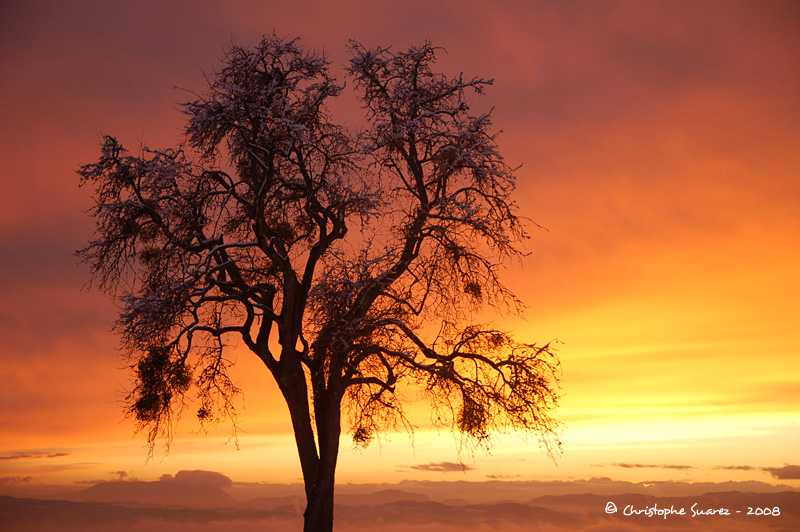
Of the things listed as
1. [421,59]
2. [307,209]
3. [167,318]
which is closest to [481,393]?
[307,209]

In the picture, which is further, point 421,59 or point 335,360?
point 421,59

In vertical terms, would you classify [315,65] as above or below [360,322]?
above

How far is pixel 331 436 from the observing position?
17.4m

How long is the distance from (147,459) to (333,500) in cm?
448

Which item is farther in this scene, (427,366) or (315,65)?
(315,65)

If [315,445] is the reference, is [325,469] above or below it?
below

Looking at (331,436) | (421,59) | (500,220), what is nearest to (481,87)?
(421,59)

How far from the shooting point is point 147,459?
1719 centimetres

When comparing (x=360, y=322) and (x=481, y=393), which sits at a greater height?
(x=360, y=322)

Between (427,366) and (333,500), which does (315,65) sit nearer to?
(427,366)

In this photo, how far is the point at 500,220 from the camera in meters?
18.5

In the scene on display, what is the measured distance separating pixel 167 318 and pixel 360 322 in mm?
4423

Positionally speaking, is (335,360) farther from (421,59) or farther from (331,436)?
(421,59)

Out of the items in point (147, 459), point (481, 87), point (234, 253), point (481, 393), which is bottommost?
point (147, 459)
